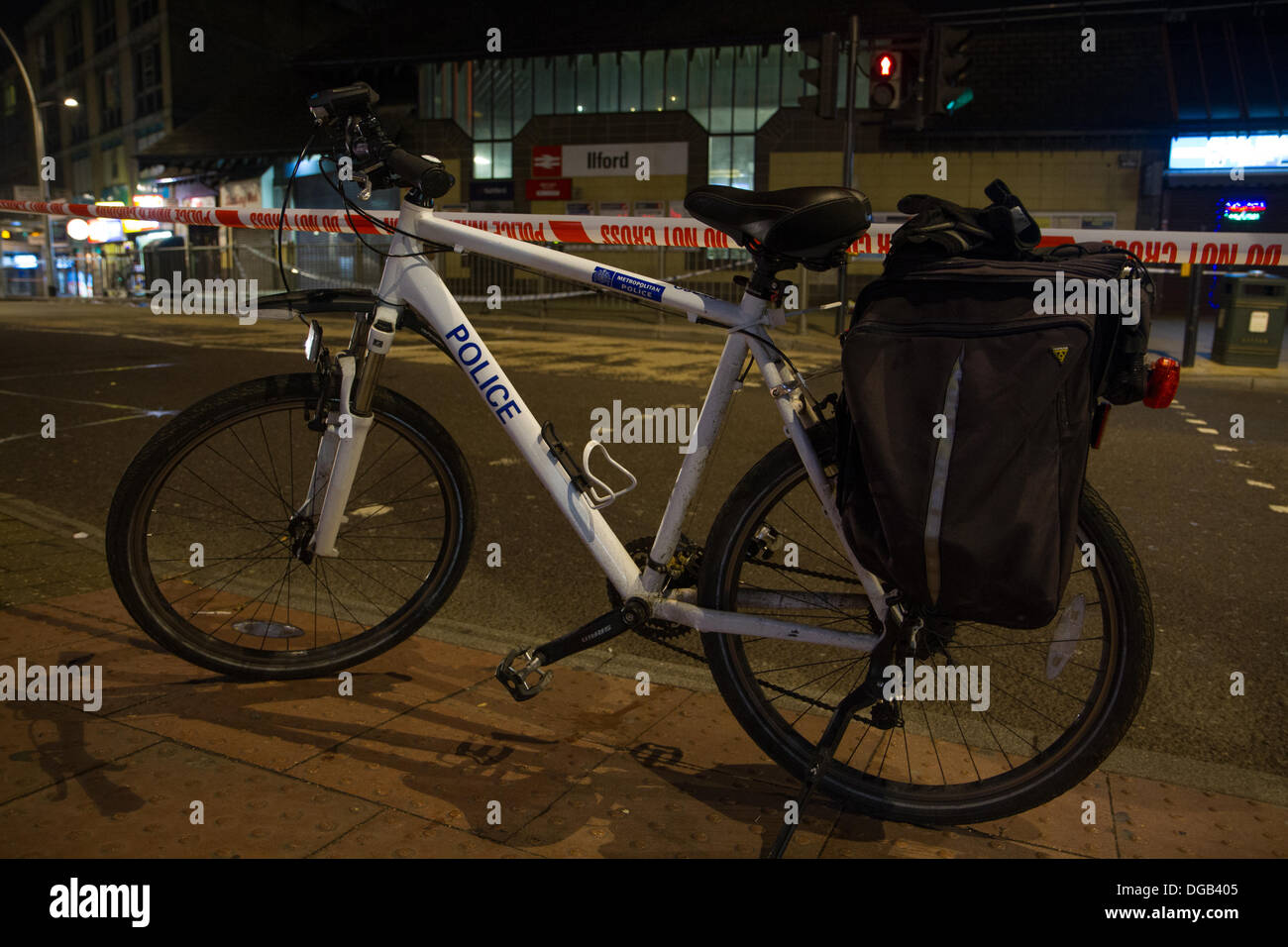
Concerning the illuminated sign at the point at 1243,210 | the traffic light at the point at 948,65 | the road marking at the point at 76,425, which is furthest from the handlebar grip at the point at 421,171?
the illuminated sign at the point at 1243,210

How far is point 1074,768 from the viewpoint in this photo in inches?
88.0

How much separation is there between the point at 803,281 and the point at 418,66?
697 inches

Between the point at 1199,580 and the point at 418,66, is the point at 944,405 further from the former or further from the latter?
the point at 418,66

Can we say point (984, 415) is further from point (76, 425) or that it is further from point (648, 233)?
point (76, 425)

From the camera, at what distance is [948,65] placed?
11.6 metres

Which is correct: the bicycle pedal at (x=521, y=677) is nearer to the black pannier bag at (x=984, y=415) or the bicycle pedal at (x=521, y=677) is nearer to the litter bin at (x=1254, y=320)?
the black pannier bag at (x=984, y=415)

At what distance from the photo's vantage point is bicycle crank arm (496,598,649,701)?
8.43 ft

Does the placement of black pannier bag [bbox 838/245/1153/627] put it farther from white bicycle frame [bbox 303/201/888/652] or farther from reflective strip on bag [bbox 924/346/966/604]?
white bicycle frame [bbox 303/201/888/652]

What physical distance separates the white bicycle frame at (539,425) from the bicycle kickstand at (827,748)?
0.38ft

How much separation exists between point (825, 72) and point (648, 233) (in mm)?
7045

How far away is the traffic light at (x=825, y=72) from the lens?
11.1 metres
